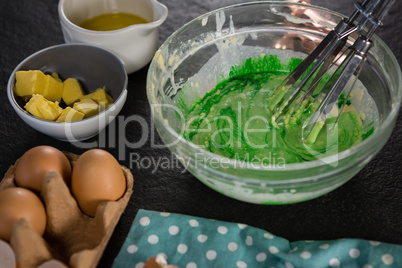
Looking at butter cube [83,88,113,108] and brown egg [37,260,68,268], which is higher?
butter cube [83,88,113,108]

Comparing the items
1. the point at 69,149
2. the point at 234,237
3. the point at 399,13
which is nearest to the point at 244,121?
the point at 234,237

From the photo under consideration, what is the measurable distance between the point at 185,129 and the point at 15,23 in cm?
53

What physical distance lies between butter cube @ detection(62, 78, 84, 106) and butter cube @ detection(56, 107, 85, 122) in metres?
0.06

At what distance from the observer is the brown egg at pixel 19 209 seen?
69 centimetres

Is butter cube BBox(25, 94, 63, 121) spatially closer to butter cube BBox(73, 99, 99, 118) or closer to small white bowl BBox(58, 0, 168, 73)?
butter cube BBox(73, 99, 99, 118)

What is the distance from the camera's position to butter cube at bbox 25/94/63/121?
0.85 metres

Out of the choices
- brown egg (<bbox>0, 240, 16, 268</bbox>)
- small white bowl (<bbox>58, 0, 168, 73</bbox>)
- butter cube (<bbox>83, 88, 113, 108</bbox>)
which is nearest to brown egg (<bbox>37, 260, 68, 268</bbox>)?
brown egg (<bbox>0, 240, 16, 268</bbox>)

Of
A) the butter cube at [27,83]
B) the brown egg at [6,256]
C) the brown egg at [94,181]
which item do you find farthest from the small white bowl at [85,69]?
the brown egg at [6,256]

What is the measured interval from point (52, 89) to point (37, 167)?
0.69 feet

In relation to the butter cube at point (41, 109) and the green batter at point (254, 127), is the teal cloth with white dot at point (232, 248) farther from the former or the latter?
the butter cube at point (41, 109)

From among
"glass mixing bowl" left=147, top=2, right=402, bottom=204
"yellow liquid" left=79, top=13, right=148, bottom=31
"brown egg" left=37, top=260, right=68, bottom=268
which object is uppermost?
"glass mixing bowl" left=147, top=2, right=402, bottom=204

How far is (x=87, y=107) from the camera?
0.88 meters

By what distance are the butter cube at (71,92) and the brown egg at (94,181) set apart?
196 mm

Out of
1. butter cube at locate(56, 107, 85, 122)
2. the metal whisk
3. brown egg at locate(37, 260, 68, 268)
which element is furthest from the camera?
butter cube at locate(56, 107, 85, 122)
